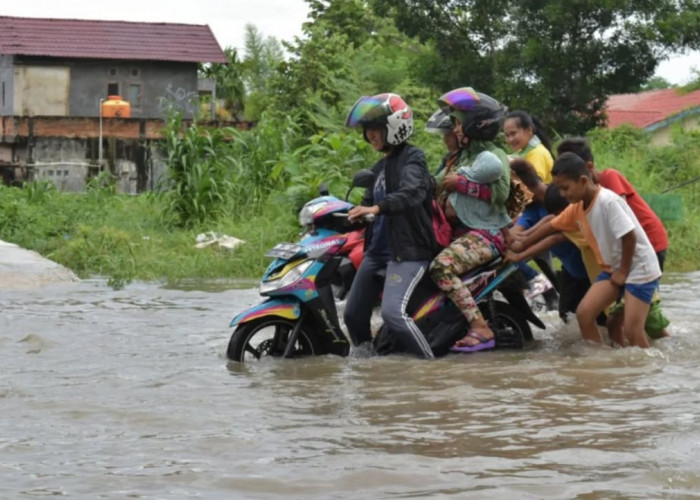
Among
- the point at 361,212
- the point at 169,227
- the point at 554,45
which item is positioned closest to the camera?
the point at 361,212

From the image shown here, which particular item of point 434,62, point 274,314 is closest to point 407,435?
point 274,314

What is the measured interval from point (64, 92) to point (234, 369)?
123ft

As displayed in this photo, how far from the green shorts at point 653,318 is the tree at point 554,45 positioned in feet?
66.5

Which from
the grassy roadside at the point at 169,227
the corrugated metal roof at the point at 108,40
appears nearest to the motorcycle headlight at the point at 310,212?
the grassy roadside at the point at 169,227

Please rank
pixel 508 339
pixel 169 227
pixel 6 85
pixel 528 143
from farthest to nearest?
pixel 6 85, pixel 169 227, pixel 528 143, pixel 508 339

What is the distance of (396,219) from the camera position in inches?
305

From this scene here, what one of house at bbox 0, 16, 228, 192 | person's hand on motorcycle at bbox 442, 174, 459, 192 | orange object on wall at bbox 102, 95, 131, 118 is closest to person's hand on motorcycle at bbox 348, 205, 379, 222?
person's hand on motorcycle at bbox 442, 174, 459, 192

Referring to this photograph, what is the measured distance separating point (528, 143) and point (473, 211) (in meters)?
1.34

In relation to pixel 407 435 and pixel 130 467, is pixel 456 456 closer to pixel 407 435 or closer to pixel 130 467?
pixel 407 435

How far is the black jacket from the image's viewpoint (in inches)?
299

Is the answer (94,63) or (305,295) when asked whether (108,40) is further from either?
(305,295)

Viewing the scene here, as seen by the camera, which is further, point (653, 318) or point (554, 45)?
point (554, 45)

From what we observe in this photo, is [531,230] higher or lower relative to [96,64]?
lower

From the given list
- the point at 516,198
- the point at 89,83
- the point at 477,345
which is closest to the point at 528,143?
the point at 516,198
